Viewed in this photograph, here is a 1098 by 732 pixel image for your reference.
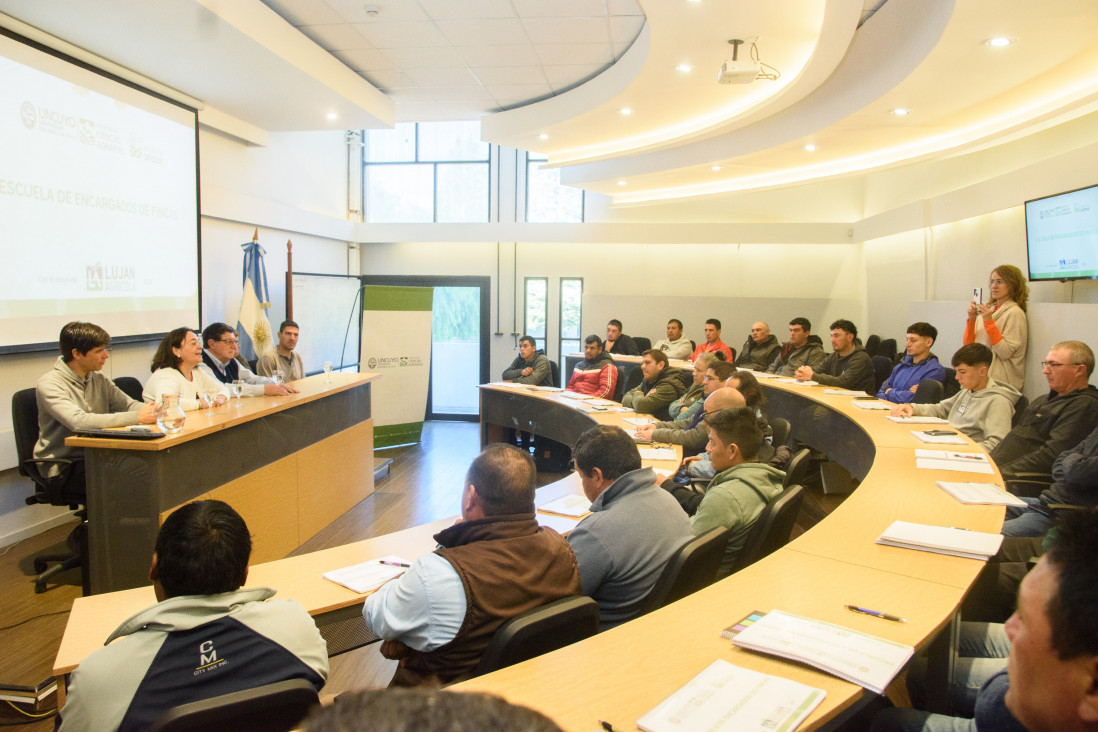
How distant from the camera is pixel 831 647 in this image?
150cm

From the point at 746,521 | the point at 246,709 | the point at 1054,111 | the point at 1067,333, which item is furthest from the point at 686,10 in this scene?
the point at 246,709

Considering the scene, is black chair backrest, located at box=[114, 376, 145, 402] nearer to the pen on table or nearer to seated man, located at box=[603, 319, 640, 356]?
the pen on table

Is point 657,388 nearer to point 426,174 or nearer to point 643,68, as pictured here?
point 643,68

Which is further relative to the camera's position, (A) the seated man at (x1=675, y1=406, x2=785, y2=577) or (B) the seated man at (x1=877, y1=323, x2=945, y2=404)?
(B) the seated man at (x1=877, y1=323, x2=945, y2=404)

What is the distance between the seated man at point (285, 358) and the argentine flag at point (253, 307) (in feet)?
1.23

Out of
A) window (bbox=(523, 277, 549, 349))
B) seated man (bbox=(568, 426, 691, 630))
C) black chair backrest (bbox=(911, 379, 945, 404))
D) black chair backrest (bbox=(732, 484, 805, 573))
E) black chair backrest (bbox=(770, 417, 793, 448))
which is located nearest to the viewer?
seated man (bbox=(568, 426, 691, 630))

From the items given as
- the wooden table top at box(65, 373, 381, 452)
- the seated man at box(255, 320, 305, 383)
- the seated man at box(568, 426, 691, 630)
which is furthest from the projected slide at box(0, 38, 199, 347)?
the seated man at box(568, 426, 691, 630)

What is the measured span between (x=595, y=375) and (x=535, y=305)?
12.1 ft

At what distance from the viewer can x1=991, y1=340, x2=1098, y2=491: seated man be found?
354 cm

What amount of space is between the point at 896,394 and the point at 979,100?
225 centimetres

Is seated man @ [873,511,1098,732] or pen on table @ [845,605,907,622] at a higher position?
seated man @ [873,511,1098,732]

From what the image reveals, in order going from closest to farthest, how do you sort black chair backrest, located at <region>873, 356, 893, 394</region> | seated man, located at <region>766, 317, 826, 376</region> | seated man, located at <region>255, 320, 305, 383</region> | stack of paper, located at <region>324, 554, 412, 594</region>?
stack of paper, located at <region>324, 554, 412, 594</region> < seated man, located at <region>255, 320, 305, 383</region> < black chair backrest, located at <region>873, 356, 893, 394</region> < seated man, located at <region>766, 317, 826, 376</region>

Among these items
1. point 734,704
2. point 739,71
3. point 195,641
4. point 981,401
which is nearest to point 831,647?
point 734,704

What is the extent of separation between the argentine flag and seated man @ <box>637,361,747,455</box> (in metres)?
4.13
